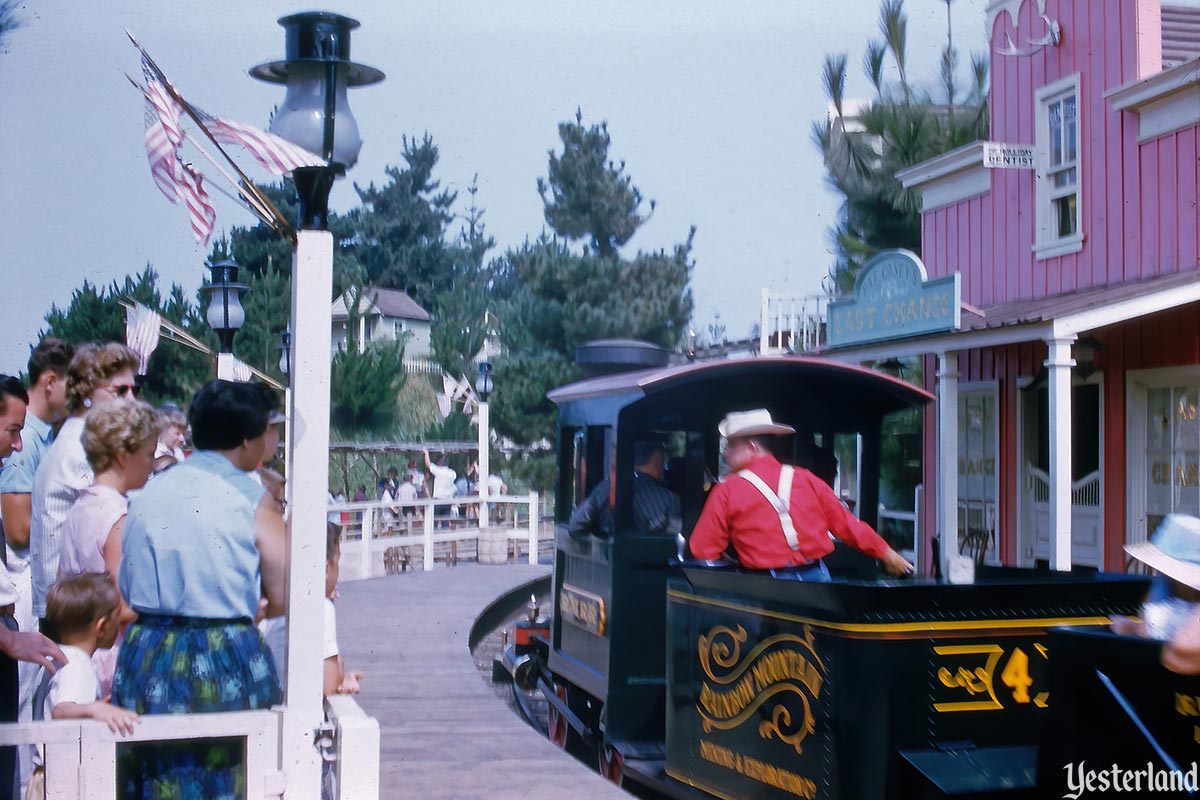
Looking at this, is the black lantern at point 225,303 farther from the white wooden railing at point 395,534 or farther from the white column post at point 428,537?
the white column post at point 428,537

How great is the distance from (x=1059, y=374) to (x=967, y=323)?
1740 mm

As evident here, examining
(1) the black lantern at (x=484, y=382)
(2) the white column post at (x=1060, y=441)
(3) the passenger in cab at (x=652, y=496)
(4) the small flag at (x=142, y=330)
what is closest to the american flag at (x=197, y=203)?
(3) the passenger in cab at (x=652, y=496)

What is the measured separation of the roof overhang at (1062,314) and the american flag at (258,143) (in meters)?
7.70

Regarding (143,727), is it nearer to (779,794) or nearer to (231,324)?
(779,794)

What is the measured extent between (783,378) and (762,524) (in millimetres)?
1779

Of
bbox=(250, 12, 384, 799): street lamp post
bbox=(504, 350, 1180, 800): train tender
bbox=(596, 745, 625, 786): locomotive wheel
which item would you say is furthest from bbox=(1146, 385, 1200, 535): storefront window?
bbox=(250, 12, 384, 799): street lamp post

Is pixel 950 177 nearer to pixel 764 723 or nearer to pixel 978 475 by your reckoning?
pixel 978 475

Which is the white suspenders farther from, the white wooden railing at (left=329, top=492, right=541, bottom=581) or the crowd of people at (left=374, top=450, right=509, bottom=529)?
the crowd of people at (left=374, top=450, right=509, bottom=529)

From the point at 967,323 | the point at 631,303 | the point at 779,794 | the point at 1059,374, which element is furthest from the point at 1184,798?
the point at 631,303

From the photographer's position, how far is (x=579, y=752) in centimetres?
837

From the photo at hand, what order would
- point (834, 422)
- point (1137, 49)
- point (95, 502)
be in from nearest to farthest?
point (95, 502) → point (834, 422) → point (1137, 49)

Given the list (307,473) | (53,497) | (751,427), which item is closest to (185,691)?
(307,473)

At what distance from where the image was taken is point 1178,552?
3.83m

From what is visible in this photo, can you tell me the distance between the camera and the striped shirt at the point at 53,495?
4.59 metres
